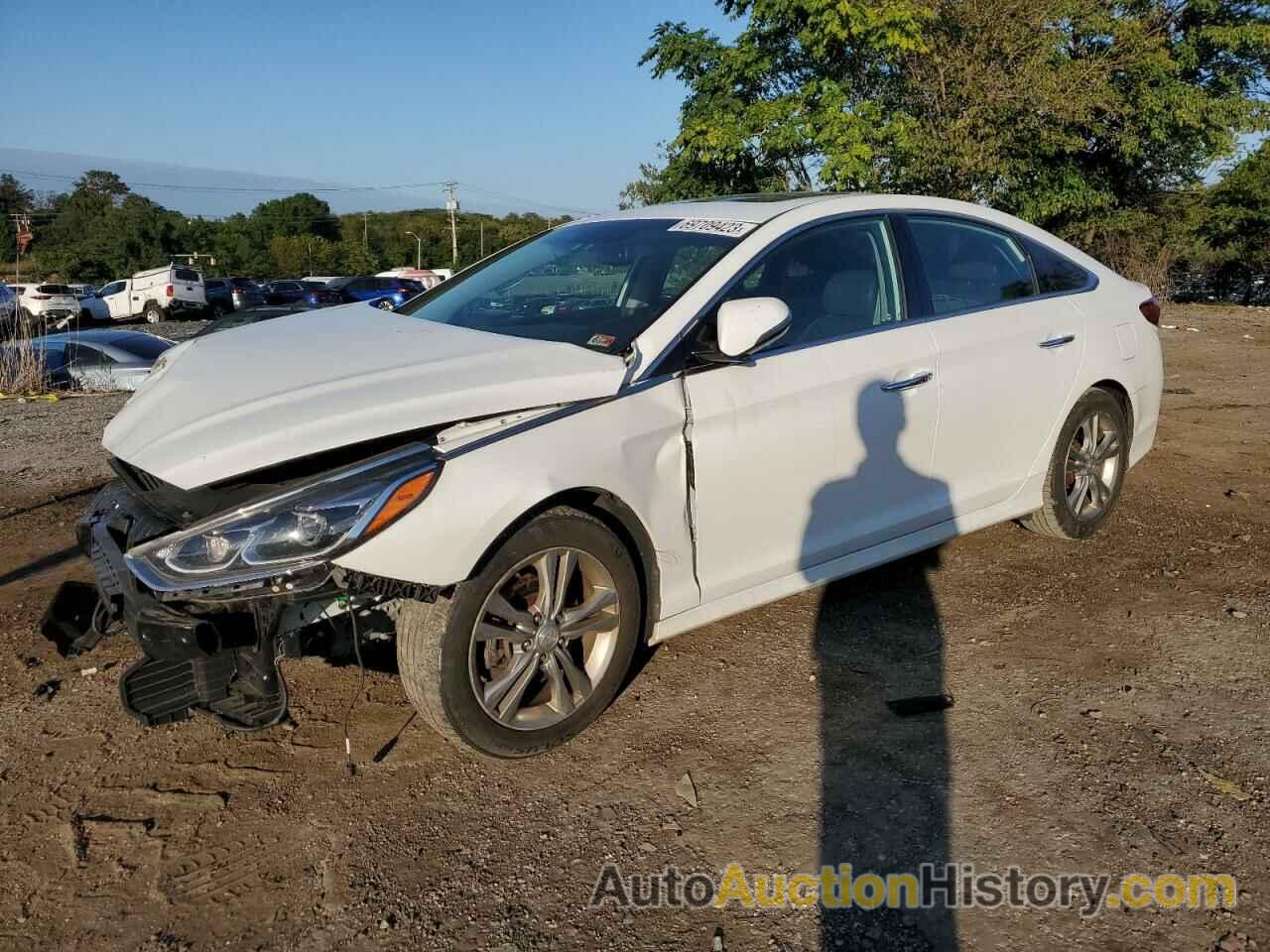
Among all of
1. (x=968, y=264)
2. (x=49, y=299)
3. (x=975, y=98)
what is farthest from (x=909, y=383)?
(x=49, y=299)

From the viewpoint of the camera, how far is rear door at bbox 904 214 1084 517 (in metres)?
3.86

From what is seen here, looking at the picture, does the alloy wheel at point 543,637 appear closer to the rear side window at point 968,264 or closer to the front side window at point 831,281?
the front side window at point 831,281

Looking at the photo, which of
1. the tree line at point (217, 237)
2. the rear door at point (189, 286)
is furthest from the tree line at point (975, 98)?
the tree line at point (217, 237)

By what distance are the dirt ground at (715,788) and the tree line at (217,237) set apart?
176 feet

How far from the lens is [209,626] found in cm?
245

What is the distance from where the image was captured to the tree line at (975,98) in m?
18.4

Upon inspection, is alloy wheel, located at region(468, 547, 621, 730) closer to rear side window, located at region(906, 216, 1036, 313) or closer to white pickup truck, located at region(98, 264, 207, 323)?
rear side window, located at region(906, 216, 1036, 313)

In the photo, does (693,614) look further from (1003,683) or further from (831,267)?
(831,267)

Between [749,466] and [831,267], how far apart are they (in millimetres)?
979

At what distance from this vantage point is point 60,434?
7.84 m

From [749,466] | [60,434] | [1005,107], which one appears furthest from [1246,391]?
[1005,107]

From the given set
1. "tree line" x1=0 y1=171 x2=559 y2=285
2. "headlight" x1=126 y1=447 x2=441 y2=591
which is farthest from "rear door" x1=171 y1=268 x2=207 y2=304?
"headlight" x1=126 y1=447 x2=441 y2=591

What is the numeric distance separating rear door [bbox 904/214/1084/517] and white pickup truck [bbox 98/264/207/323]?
1331 inches

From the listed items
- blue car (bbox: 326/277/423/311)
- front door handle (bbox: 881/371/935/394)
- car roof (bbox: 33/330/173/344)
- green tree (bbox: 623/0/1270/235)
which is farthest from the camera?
blue car (bbox: 326/277/423/311)
